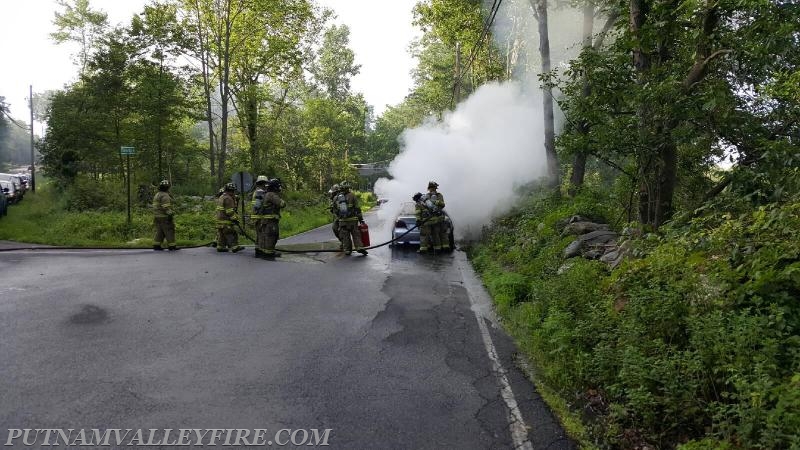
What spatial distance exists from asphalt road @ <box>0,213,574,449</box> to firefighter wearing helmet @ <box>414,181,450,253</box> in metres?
4.29

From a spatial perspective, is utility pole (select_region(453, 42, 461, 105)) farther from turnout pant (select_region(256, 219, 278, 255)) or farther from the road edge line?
the road edge line

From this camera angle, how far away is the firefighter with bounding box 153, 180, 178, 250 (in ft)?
44.4

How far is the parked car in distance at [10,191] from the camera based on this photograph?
27.6 m

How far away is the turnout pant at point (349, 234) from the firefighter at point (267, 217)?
1618 millimetres

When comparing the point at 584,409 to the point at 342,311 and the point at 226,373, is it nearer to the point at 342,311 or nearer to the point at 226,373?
the point at 226,373

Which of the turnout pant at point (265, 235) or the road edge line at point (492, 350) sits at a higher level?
the turnout pant at point (265, 235)

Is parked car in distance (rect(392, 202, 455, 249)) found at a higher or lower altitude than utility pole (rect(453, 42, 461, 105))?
lower

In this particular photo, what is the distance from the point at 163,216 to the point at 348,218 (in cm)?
480

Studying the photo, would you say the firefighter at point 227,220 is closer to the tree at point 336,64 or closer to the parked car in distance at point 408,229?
the parked car in distance at point 408,229

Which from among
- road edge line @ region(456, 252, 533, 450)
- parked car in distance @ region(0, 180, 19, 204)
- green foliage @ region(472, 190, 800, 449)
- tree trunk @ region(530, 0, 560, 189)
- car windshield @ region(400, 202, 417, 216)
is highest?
tree trunk @ region(530, 0, 560, 189)

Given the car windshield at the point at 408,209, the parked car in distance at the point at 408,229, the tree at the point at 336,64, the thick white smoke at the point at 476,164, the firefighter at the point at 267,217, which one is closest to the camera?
the firefighter at the point at 267,217

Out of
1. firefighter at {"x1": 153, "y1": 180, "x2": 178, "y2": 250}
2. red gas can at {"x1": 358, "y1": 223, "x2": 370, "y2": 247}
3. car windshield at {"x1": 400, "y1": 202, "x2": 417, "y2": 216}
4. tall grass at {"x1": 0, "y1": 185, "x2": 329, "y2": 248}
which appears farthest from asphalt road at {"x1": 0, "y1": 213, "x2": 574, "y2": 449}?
tall grass at {"x1": 0, "y1": 185, "x2": 329, "y2": 248}

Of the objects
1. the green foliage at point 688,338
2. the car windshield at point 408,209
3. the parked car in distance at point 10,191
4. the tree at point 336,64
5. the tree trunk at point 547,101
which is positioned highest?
the tree at point 336,64

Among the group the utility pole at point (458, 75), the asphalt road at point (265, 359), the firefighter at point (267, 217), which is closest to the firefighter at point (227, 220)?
the firefighter at point (267, 217)
